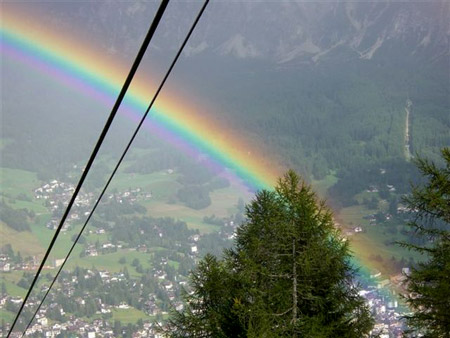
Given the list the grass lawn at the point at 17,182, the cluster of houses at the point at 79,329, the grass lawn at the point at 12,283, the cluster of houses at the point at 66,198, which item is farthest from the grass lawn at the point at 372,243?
the grass lawn at the point at 17,182

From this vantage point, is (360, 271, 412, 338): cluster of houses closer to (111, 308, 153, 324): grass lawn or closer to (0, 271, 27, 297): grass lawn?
(111, 308, 153, 324): grass lawn

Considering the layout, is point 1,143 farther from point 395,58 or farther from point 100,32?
point 395,58

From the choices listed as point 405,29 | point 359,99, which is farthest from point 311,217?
point 405,29

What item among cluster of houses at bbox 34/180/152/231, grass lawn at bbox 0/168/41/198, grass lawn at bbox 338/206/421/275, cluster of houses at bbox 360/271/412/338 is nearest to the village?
cluster of houses at bbox 360/271/412/338

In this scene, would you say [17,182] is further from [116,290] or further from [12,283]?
[116,290]

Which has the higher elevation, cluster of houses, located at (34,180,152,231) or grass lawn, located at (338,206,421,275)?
cluster of houses, located at (34,180,152,231)

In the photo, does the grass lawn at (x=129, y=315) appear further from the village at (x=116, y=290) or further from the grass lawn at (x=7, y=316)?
the grass lawn at (x=7, y=316)
